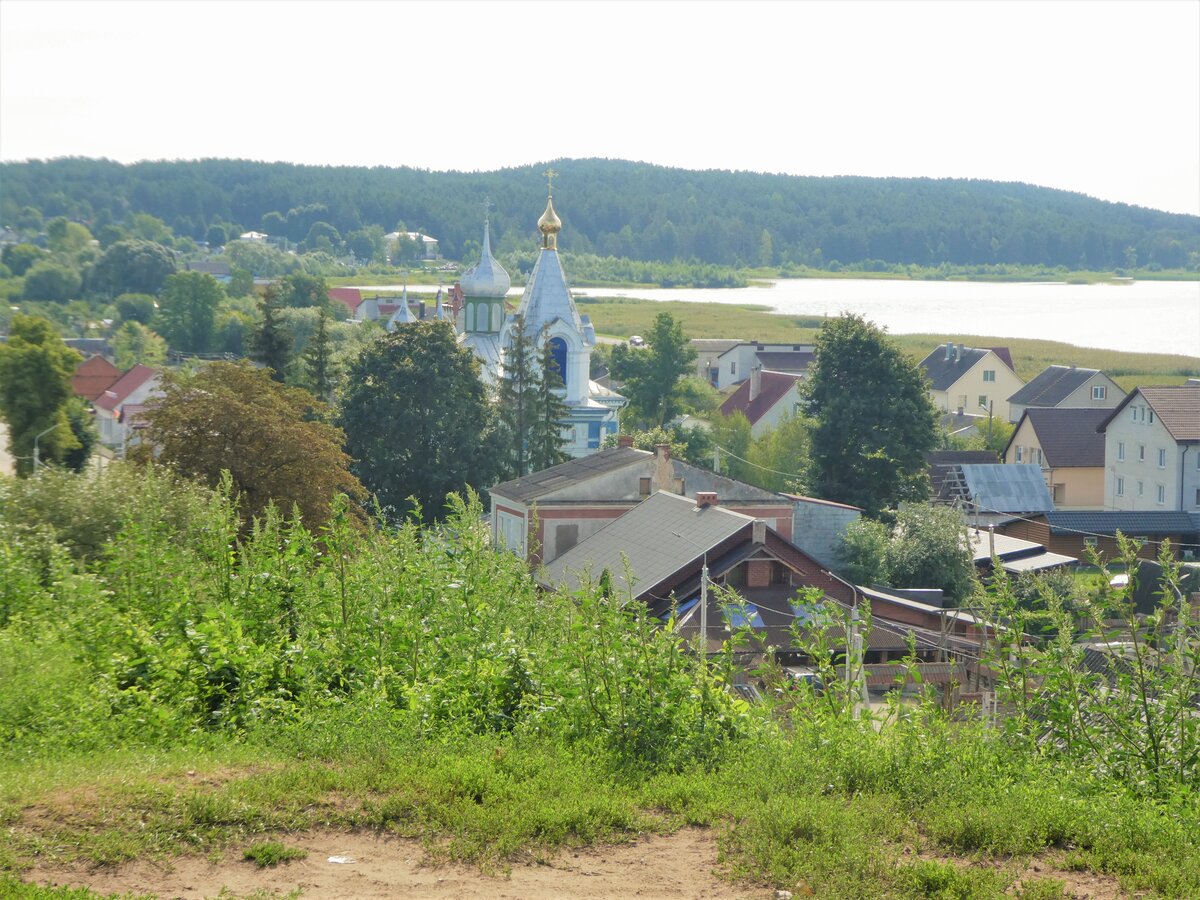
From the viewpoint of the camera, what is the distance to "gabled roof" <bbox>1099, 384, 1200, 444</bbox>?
156 ft

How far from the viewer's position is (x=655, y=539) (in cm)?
2598

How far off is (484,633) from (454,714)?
861mm

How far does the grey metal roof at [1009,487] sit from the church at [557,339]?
1398cm

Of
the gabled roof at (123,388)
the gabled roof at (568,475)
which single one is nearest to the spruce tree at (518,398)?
the gabled roof at (568,475)

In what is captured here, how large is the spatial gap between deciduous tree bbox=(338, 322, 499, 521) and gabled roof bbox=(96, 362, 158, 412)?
109ft

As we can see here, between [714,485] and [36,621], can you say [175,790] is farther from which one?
[714,485]

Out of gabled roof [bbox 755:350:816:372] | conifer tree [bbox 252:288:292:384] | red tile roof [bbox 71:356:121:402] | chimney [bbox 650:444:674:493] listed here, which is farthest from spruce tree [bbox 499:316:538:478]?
gabled roof [bbox 755:350:816:372]

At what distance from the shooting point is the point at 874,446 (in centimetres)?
4653

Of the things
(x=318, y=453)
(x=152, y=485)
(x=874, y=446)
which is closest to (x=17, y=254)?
(x=874, y=446)

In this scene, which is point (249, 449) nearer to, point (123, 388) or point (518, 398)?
point (518, 398)

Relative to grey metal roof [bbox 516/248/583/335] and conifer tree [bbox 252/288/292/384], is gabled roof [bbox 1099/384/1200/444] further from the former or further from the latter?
conifer tree [bbox 252/288/292/384]

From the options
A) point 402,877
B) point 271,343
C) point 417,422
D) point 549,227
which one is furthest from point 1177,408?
point 402,877

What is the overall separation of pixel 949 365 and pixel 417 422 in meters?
47.2

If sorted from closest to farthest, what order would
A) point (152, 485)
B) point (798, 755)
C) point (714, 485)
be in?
1. point (798, 755)
2. point (152, 485)
3. point (714, 485)
